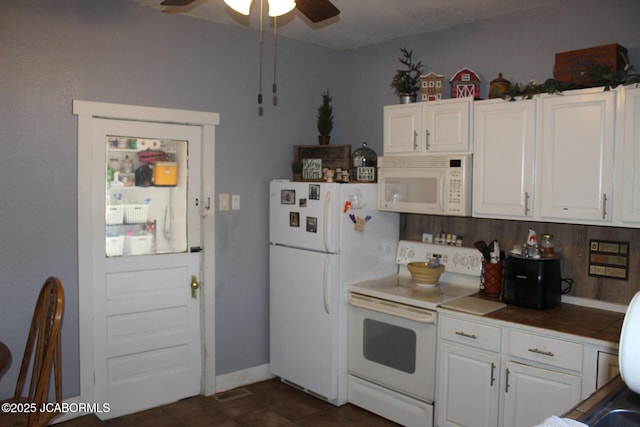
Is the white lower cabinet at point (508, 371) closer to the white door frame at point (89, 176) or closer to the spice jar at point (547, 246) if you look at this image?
the spice jar at point (547, 246)

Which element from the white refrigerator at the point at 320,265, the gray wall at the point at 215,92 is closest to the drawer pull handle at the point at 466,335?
the white refrigerator at the point at 320,265

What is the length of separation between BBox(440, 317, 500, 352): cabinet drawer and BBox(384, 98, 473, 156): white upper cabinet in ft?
3.41

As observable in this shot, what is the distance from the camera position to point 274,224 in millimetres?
4035

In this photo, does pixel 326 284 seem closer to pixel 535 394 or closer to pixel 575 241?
pixel 535 394

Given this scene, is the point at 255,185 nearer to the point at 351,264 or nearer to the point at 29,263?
the point at 351,264

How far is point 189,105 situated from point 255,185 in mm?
777

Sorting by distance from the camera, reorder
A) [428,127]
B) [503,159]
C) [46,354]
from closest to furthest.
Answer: [46,354], [503,159], [428,127]

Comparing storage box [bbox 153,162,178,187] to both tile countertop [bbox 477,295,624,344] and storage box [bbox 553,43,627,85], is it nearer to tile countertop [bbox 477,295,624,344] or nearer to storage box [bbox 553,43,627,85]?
tile countertop [bbox 477,295,624,344]

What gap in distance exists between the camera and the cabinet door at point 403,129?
3.50 metres

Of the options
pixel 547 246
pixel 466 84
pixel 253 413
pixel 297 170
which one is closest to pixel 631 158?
pixel 547 246

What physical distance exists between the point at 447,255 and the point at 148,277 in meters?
2.05

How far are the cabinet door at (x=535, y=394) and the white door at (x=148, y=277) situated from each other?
2.16 m

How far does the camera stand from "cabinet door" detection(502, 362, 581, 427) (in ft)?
8.55

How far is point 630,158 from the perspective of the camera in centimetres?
263
